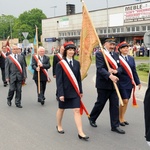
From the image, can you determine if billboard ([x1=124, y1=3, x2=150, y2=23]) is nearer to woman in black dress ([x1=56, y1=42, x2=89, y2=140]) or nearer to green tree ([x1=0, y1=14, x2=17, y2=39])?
woman in black dress ([x1=56, y1=42, x2=89, y2=140])

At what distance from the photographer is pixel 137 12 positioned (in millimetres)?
42750

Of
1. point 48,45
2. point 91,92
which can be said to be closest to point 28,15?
point 48,45

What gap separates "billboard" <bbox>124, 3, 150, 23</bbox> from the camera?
135 ft

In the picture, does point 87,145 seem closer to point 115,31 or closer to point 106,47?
point 106,47

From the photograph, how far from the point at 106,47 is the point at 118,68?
1.54 feet

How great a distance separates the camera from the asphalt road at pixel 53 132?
554cm

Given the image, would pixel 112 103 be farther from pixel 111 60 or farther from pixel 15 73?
pixel 15 73

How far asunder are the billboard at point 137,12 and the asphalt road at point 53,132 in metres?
34.2

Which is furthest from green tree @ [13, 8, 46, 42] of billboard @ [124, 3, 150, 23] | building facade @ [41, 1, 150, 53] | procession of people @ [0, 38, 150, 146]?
procession of people @ [0, 38, 150, 146]

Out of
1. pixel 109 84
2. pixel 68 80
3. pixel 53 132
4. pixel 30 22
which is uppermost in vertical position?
pixel 30 22

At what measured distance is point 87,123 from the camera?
23.2ft

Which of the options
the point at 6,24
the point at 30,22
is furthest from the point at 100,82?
the point at 6,24

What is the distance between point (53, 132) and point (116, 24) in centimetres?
4108

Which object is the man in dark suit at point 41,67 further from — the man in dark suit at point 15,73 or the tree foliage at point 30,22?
the tree foliage at point 30,22
